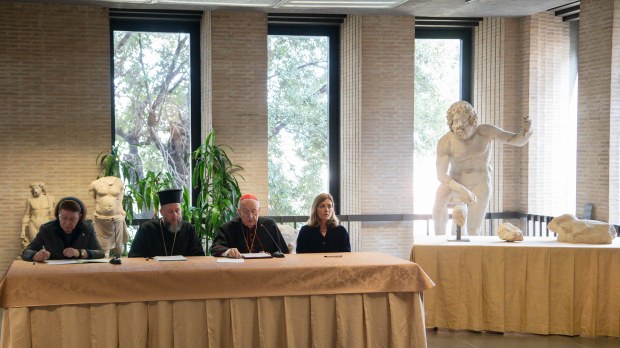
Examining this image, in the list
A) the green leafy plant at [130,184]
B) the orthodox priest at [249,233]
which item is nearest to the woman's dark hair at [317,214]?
the orthodox priest at [249,233]

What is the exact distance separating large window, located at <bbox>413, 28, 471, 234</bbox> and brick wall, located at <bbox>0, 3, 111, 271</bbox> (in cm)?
454

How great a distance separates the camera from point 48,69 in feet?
35.7

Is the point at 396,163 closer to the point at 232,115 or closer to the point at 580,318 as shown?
the point at 232,115

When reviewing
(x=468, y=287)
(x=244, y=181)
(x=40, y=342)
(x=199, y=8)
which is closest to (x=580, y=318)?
(x=468, y=287)

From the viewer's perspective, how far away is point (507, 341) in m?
6.96

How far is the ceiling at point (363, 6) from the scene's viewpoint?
10.5 meters

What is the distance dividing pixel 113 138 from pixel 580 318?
696 centimetres

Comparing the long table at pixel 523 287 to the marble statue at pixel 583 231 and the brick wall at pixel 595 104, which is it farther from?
the brick wall at pixel 595 104

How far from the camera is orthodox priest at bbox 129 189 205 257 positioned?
6004mm

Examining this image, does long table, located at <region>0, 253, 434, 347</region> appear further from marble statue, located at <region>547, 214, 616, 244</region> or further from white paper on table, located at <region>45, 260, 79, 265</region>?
marble statue, located at <region>547, 214, 616, 244</region>

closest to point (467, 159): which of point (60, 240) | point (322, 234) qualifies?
point (322, 234)

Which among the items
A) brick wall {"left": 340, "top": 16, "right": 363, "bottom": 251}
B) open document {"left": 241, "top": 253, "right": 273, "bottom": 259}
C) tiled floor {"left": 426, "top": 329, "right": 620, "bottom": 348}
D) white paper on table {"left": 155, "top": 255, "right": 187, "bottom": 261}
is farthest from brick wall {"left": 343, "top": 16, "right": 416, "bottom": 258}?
white paper on table {"left": 155, "top": 255, "right": 187, "bottom": 261}

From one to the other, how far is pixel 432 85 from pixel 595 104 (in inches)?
108

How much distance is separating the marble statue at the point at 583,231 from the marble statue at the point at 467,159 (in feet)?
3.97
